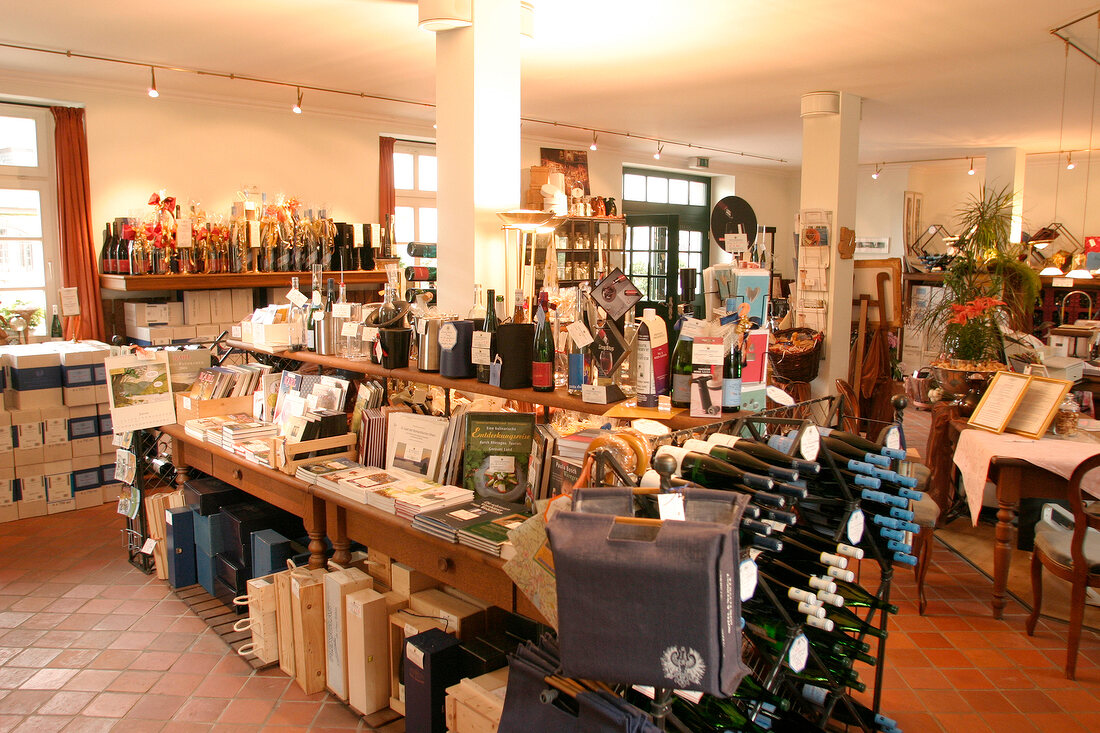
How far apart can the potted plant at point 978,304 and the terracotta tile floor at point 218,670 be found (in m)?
1.26

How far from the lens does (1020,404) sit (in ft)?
13.2

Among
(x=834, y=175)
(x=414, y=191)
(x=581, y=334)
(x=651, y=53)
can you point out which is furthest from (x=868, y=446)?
(x=414, y=191)

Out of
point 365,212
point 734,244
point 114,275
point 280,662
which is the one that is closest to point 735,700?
point 734,244

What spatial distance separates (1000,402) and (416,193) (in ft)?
22.0

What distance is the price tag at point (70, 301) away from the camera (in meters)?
6.36

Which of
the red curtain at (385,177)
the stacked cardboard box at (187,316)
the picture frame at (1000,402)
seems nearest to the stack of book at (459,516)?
the picture frame at (1000,402)

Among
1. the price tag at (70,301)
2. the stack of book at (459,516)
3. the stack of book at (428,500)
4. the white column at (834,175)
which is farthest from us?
the white column at (834,175)

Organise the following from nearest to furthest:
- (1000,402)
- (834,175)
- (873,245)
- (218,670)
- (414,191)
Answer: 1. (218,670)
2. (1000,402)
3. (834,175)
4. (414,191)
5. (873,245)

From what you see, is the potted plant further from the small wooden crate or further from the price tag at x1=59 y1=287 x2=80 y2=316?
the price tag at x1=59 y1=287 x2=80 y2=316

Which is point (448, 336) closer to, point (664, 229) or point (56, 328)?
point (56, 328)

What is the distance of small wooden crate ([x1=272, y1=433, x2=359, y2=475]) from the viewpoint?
3379 millimetres

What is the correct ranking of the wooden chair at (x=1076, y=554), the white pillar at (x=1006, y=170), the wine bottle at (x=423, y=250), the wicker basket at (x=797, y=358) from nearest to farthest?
the wooden chair at (x=1076, y=554), the wicker basket at (x=797, y=358), the wine bottle at (x=423, y=250), the white pillar at (x=1006, y=170)

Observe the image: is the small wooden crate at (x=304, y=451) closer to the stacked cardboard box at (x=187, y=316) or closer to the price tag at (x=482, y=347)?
the price tag at (x=482, y=347)

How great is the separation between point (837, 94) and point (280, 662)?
6.67 meters
